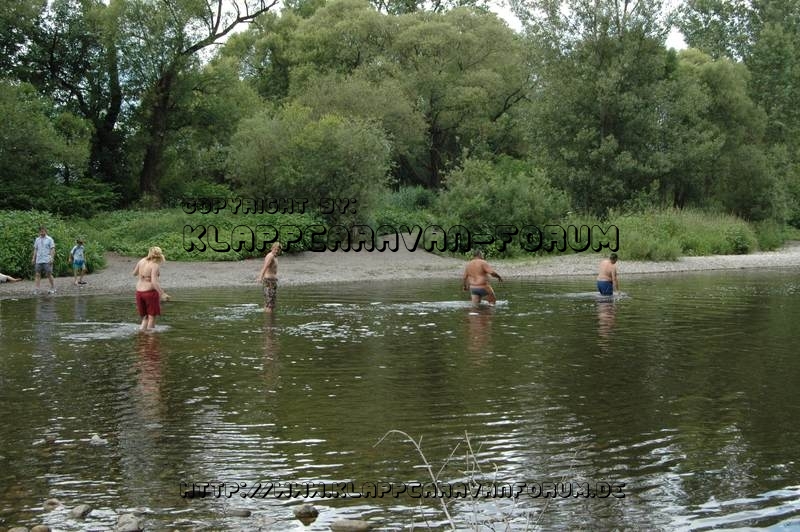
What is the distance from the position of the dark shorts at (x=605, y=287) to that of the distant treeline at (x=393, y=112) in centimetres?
1733

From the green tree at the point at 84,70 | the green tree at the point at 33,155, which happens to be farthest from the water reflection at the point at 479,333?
the green tree at the point at 84,70

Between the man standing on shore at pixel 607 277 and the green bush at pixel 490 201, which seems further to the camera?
the green bush at pixel 490 201

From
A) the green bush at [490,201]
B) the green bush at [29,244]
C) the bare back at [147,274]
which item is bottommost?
the bare back at [147,274]

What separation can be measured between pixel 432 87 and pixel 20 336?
148ft

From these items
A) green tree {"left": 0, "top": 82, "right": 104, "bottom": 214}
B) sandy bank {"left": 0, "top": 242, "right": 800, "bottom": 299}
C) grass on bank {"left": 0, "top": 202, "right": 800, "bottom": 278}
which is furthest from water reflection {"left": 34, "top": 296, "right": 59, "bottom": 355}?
green tree {"left": 0, "top": 82, "right": 104, "bottom": 214}

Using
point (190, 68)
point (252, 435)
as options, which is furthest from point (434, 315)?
point (190, 68)

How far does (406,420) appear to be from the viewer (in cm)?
1176

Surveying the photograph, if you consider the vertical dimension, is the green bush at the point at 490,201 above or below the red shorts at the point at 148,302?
above

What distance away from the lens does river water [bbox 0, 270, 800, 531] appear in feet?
27.3

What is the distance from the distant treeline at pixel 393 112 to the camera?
42.6 metres

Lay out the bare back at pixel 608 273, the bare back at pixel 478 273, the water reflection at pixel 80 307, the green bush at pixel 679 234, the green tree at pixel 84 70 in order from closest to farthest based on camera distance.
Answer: the water reflection at pixel 80 307 → the bare back at pixel 478 273 → the bare back at pixel 608 273 → the green bush at pixel 679 234 → the green tree at pixel 84 70

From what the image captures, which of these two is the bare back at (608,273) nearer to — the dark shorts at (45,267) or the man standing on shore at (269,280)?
the man standing on shore at (269,280)

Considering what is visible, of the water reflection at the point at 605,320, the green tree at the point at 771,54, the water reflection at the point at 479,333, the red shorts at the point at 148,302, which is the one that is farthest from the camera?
the green tree at the point at 771,54

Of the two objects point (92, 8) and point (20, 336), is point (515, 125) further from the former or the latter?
point (20, 336)
